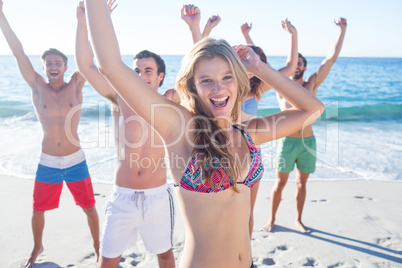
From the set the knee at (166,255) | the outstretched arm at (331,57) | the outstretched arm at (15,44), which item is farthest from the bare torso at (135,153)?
the outstretched arm at (331,57)

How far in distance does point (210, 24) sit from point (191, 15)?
0.63 metres

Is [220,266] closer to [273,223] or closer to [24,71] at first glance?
[273,223]

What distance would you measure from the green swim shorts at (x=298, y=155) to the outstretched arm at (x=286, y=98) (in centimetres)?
260

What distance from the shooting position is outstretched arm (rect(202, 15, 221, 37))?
3.50 meters

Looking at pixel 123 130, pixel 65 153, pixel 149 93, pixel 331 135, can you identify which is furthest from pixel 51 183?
pixel 331 135

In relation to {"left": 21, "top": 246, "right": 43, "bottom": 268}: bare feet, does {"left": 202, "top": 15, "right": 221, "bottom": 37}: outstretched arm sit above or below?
above

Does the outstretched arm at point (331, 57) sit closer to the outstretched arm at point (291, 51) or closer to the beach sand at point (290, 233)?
the outstretched arm at point (291, 51)

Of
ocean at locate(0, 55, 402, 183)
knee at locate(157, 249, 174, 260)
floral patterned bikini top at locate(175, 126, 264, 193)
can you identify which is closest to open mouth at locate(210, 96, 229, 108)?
floral patterned bikini top at locate(175, 126, 264, 193)

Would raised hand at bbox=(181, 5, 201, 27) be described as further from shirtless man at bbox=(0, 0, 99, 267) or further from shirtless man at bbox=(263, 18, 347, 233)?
shirtless man at bbox=(263, 18, 347, 233)

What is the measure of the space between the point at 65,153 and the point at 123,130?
1356mm

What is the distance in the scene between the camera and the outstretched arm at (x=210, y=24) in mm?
3503

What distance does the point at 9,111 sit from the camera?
1756 centimetres

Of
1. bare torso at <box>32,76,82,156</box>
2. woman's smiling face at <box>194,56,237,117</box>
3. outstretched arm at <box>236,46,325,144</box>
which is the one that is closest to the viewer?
woman's smiling face at <box>194,56,237,117</box>

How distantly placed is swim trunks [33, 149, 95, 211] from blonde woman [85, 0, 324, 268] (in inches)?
98.3
